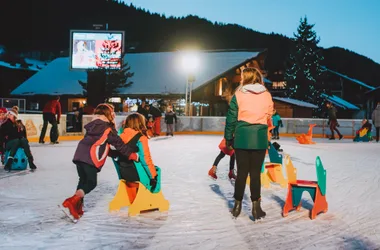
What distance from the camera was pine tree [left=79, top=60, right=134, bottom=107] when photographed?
21.0 m

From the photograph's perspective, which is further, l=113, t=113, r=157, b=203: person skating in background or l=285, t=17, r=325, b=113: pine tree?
l=285, t=17, r=325, b=113: pine tree

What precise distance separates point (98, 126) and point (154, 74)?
29.9m

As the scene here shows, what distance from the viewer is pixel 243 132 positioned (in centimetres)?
417

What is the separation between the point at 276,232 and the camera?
398 centimetres

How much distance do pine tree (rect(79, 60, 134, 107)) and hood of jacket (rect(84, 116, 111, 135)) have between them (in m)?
16.5

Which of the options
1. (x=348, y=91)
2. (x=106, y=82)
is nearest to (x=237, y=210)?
(x=106, y=82)

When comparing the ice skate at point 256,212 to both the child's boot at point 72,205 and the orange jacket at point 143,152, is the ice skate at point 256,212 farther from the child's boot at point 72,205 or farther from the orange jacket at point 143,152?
the child's boot at point 72,205

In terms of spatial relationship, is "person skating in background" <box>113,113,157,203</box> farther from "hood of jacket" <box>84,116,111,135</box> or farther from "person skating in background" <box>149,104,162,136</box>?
"person skating in background" <box>149,104,162,136</box>

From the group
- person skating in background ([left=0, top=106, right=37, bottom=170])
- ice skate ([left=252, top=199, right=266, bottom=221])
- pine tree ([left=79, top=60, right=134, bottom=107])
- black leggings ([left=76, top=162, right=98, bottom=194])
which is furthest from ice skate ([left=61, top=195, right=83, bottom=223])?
pine tree ([left=79, top=60, right=134, bottom=107])

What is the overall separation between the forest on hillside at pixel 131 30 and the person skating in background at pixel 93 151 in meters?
52.7

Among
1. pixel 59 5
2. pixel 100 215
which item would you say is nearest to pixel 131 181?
pixel 100 215

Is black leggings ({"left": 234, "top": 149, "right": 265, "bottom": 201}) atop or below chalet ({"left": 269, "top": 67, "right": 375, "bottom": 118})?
below

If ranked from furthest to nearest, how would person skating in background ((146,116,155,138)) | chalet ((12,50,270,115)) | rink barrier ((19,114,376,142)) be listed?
chalet ((12,50,270,115)) < rink barrier ((19,114,376,142)) < person skating in background ((146,116,155,138))

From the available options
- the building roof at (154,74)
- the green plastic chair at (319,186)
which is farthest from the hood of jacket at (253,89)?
the building roof at (154,74)
